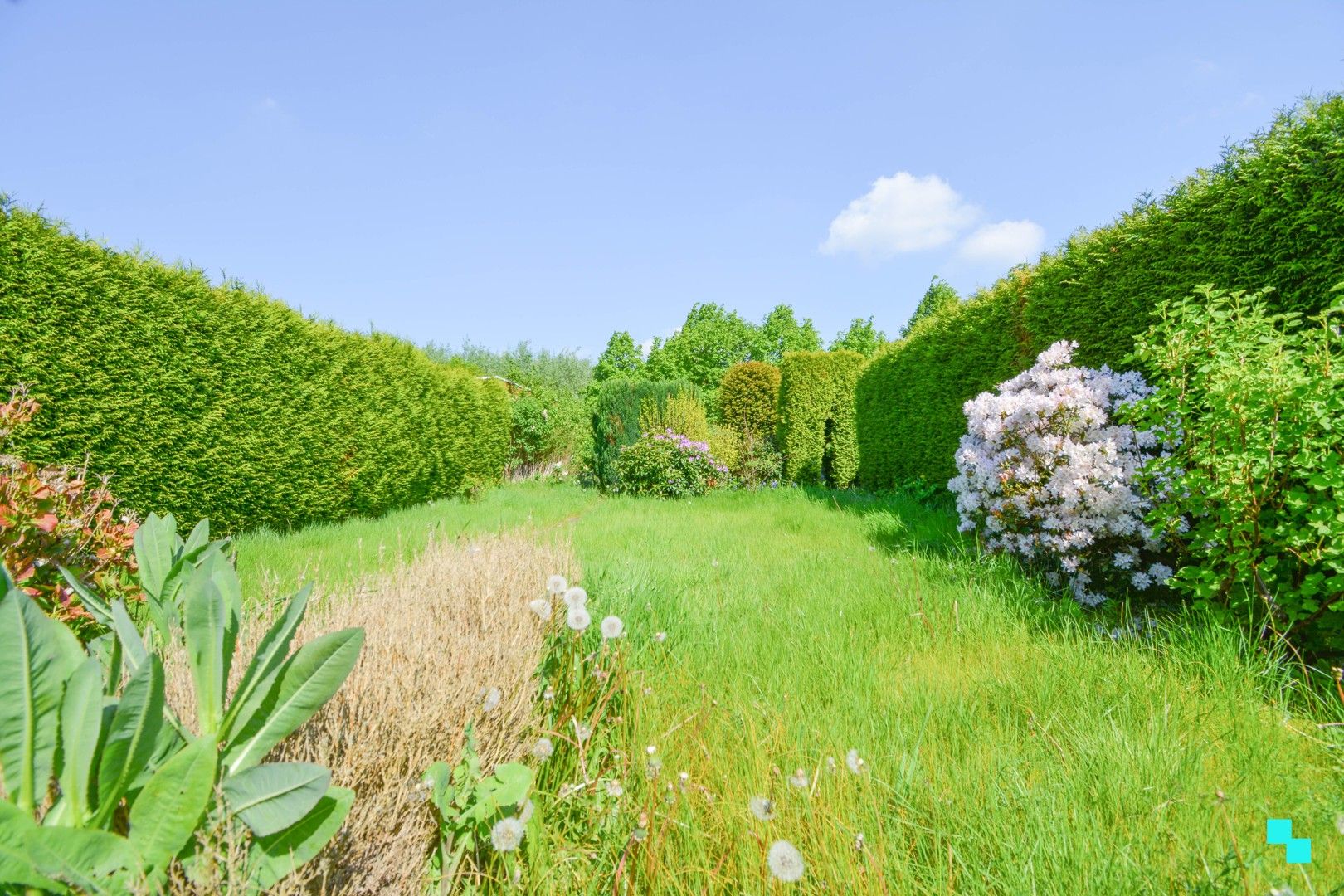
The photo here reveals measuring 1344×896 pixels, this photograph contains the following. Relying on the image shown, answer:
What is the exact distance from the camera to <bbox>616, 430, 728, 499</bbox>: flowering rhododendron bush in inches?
471

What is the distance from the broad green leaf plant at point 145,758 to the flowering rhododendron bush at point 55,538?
1.43m

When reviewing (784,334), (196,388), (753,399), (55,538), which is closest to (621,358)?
(784,334)

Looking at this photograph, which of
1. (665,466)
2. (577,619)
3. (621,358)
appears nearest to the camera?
(577,619)

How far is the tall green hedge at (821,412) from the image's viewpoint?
13.5 metres

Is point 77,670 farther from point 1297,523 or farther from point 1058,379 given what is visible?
point 1058,379

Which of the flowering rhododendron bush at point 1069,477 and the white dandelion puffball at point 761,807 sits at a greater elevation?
the flowering rhododendron bush at point 1069,477

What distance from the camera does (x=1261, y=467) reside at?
2584mm

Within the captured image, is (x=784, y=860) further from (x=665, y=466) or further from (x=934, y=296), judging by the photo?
(x=934, y=296)

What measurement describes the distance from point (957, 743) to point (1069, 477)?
255 centimetres

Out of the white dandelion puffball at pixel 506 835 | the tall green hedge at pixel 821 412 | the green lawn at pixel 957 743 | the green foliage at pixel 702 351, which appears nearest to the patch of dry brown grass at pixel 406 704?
the white dandelion puffball at pixel 506 835

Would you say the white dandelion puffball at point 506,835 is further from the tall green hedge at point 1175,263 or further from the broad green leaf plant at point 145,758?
the tall green hedge at point 1175,263

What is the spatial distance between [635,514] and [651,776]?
7056 millimetres

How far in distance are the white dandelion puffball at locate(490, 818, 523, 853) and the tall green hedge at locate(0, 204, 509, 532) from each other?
5.44 metres

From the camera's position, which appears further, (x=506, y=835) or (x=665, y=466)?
(x=665, y=466)
